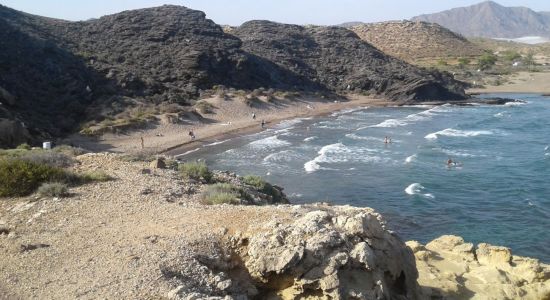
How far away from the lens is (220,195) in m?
12.6

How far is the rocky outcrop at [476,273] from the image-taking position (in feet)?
40.0

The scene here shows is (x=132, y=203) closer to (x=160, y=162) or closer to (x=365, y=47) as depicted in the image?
(x=160, y=162)

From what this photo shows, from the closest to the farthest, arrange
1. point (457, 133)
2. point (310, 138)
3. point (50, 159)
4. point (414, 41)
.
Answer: point (50, 159) < point (310, 138) < point (457, 133) < point (414, 41)

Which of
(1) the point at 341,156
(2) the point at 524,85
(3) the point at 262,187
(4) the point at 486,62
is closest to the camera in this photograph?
(3) the point at 262,187

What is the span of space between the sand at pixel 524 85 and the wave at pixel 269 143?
46945 mm

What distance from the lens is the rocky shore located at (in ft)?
27.1

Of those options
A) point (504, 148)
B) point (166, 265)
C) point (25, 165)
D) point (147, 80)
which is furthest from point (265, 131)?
point (166, 265)

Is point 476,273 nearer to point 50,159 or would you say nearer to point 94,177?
point 94,177

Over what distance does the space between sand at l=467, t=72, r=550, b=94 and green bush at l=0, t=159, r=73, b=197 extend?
234ft

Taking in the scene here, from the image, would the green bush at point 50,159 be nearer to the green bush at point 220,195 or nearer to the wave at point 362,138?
the green bush at point 220,195

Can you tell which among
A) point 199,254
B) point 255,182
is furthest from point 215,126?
point 199,254

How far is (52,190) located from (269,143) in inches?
1014

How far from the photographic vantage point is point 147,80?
162 ft

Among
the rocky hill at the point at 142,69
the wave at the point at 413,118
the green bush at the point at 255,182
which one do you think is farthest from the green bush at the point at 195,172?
the wave at the point at 413,118
